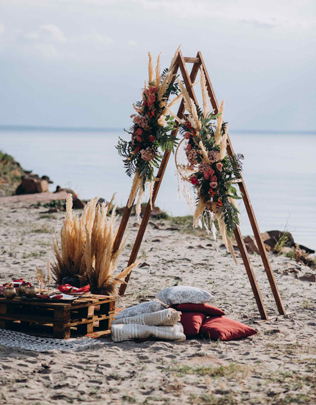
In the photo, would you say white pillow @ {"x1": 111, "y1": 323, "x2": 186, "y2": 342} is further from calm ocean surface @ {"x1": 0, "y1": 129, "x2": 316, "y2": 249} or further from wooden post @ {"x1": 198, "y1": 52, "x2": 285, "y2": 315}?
calm ocean surface @ {"x1": 0, "y1": 129, "x2": 316, "y2": 249}

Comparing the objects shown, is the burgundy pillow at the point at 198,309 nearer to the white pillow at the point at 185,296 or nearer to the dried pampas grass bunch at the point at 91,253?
the white pillow at the point at 185,296

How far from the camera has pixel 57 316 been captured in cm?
503

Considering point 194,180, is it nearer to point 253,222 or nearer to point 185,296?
point 253,222

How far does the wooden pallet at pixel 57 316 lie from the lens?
5047 millimetres

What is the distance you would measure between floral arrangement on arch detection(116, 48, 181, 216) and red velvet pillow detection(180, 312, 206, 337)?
1.62 metres

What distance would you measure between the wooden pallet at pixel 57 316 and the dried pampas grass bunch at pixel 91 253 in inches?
31.9

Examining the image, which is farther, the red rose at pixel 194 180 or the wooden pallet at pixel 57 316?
the red rose at pixel 194 180

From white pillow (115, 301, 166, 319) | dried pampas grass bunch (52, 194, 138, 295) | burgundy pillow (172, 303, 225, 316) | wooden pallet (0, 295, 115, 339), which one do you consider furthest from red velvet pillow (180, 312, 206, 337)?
dried pampas grass bunch (52, 194, 138, 295)

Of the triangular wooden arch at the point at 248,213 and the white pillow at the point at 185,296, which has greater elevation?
the triangular wooden arch at the point at 248,213

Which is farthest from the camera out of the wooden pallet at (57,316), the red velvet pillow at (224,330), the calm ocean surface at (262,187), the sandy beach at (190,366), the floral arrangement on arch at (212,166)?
the calm ocean surface at (262,187)

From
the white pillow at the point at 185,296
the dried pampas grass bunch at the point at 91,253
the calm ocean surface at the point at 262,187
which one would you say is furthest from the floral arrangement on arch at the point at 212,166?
the calm ocean surface at the point at 262,187

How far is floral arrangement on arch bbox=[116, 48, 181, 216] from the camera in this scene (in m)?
6.22

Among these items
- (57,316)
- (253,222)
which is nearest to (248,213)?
(253,222)

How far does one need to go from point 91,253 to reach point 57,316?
139 cm
